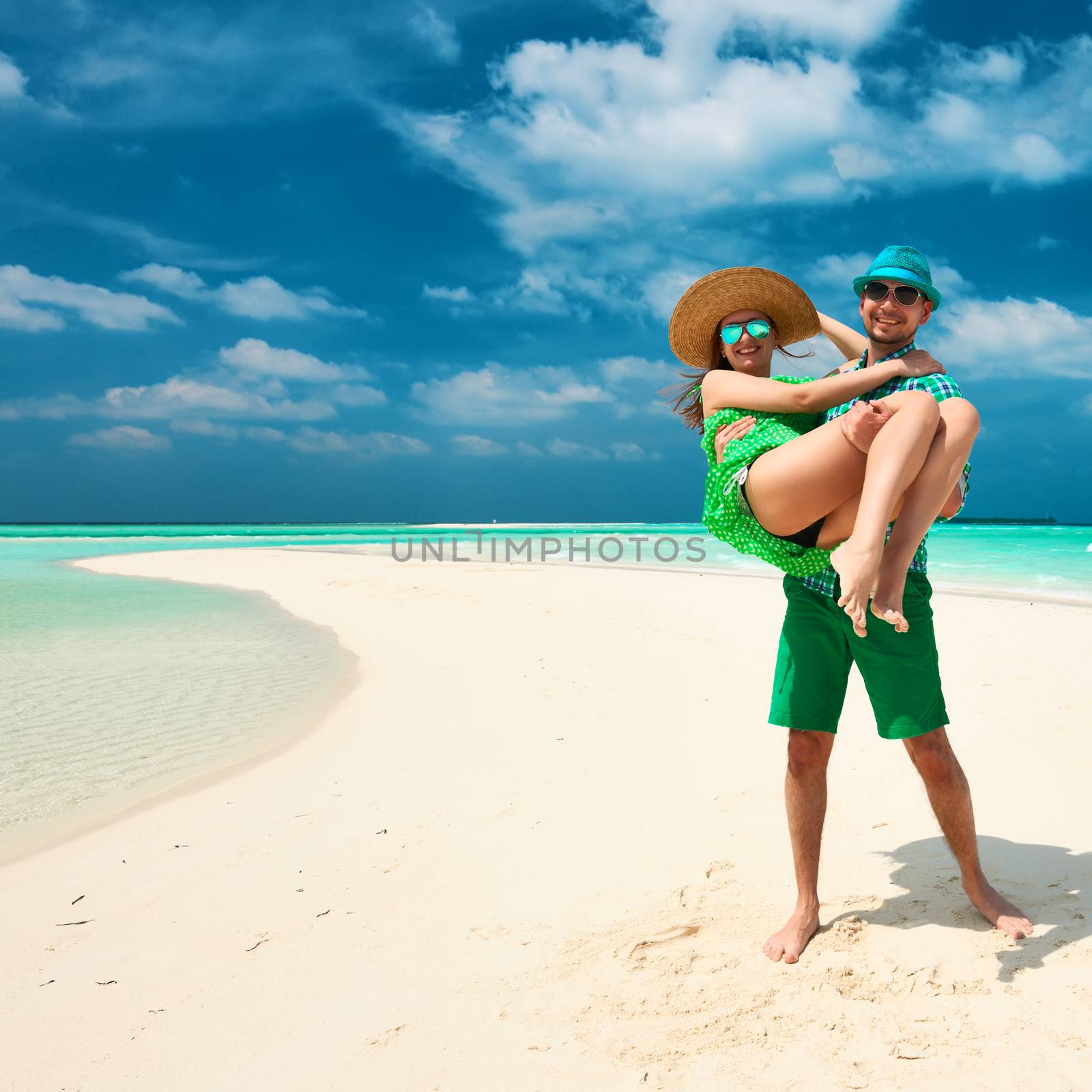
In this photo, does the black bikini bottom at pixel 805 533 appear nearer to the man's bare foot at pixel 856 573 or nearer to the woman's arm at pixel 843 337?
the man's bare foot at pixel 856 573

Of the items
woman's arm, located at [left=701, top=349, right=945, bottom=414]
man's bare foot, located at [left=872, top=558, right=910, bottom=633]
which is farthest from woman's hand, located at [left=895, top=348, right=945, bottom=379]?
man's bare foot, located at [left=872, top=558, right=910, bottom=633]

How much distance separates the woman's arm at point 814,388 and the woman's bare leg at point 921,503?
0.80 ft

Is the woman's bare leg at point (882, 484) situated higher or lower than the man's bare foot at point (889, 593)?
higher

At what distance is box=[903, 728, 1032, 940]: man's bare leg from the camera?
258 cm

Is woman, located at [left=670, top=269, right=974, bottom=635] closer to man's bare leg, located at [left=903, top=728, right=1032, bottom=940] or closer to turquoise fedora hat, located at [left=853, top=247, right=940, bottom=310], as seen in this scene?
turquoise fedora hat, located at [left=853, top=247, right=940, bottom=310]

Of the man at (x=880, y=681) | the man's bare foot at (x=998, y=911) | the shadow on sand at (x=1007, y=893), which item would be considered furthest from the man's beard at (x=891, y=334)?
the shadow on sand at (x=1007, y=893)

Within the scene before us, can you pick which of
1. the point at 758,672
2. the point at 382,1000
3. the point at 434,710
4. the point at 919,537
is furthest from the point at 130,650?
the point at 919,537

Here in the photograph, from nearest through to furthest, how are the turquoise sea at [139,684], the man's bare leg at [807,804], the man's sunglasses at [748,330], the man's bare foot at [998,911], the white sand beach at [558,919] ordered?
the white sand beach at [558,919], the man's bare foot at [998,911], the man's bare leg at [807,804], the man's sunglasses at [748,330], the turquoise sea at [139,684]

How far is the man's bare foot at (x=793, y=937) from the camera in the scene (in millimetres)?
2465

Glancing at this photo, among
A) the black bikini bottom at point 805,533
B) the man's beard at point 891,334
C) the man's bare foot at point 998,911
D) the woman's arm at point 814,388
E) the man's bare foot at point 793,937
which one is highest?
the man's beard at point 891,334

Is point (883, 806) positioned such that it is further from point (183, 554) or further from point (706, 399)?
point (183, 554)

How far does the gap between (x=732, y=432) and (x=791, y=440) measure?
0.67 feet

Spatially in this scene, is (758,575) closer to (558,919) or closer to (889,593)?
(558,919)

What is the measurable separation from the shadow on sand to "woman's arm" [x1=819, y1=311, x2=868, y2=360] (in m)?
1.96
